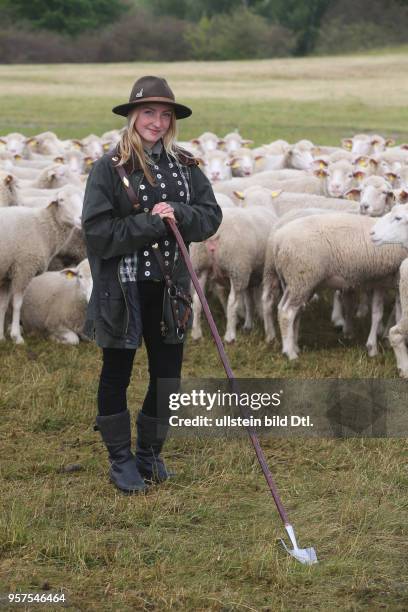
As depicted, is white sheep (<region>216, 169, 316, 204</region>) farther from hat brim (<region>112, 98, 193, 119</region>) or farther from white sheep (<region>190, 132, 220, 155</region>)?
hat brim (<region>112, 98, 193, 119</region>)

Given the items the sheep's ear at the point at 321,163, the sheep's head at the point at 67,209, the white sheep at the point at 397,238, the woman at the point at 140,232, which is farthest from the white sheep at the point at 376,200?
the woman at the point at 140,232

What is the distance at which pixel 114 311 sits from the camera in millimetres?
4844

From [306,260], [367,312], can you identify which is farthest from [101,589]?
[367,312]

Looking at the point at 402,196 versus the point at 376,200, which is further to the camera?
the point at 376,200

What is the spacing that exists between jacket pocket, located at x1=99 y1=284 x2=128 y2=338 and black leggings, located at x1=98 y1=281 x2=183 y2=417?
0.11m

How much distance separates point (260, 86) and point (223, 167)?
101 ft

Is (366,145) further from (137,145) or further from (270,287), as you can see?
(137,145)

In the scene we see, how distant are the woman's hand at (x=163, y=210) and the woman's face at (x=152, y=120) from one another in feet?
1.03

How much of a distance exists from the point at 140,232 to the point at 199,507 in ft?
4.11

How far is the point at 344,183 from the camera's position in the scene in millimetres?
10977

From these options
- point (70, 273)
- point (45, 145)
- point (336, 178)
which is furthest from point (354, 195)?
point (45, 145)

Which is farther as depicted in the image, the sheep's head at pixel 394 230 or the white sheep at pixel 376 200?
the white sheep at pixel 376 200

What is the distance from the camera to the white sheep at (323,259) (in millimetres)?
7988

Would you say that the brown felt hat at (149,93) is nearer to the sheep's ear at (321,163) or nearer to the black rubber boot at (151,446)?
the black rubber boot at (151,446)
